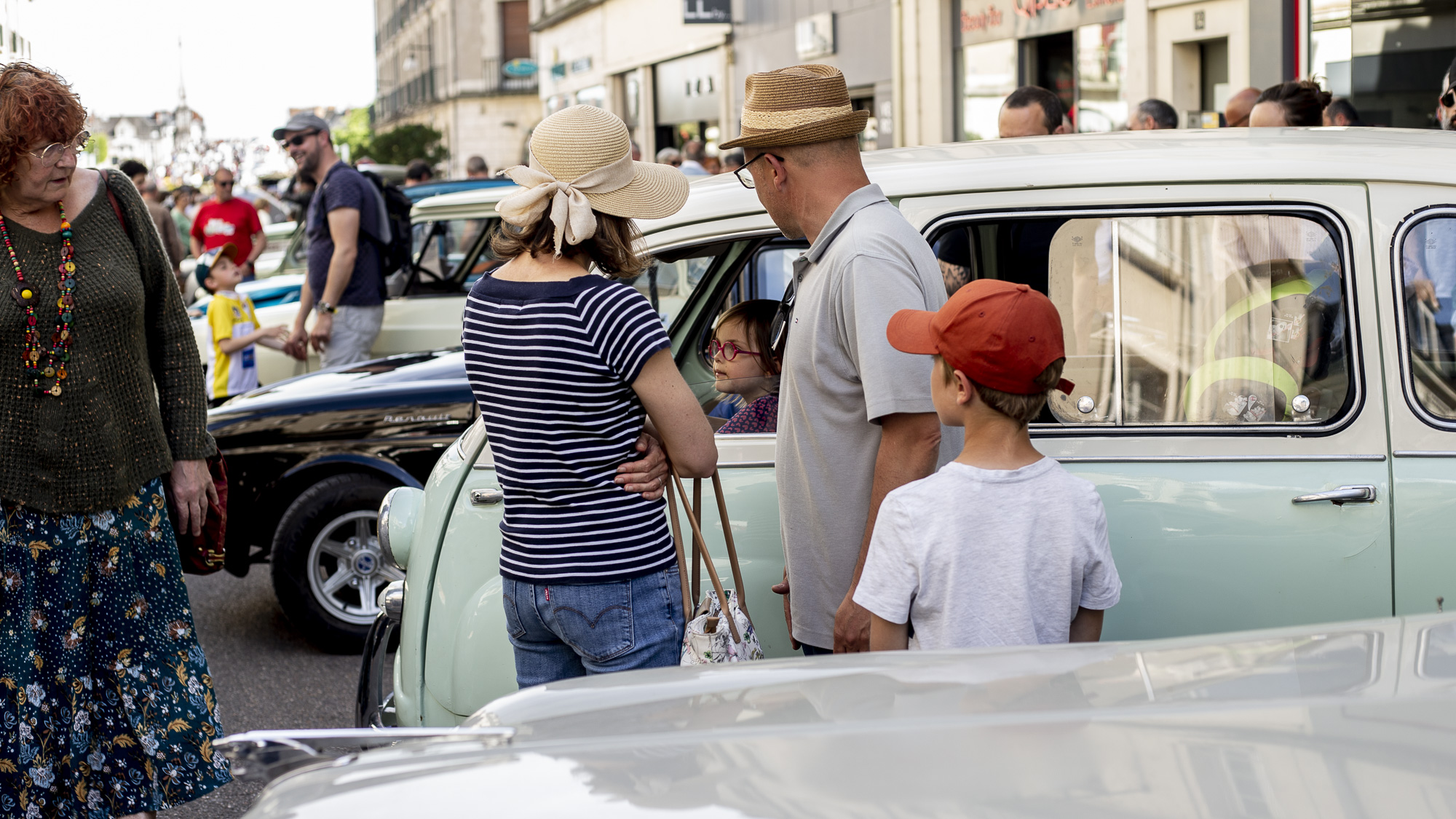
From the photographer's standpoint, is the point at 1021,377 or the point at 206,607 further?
the point at 206,607

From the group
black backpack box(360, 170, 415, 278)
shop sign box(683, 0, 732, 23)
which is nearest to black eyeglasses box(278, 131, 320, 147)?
black backpack box(360, 170, 415, 278)

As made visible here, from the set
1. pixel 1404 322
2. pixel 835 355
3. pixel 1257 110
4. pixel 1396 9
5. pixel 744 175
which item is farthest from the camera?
pixel 1396 9

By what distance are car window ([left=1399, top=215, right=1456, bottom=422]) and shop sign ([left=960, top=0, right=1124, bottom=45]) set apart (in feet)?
40.5

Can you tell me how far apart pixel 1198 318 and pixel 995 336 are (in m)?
0.76

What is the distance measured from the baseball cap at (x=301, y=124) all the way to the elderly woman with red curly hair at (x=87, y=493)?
4550 mm

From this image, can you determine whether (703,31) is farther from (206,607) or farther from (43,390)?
(43,390)

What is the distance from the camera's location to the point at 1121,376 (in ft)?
9.53

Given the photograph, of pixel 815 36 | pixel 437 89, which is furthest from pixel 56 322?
pixel 437 89

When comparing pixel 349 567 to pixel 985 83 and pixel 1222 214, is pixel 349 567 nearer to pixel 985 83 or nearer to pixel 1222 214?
pixel 1222 214

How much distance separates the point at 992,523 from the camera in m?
2.30

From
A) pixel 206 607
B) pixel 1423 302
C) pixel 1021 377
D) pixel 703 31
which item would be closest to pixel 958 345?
pixel 1021 377

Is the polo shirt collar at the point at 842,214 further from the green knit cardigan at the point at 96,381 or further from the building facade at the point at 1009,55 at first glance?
the building facade at the point at 1009,55

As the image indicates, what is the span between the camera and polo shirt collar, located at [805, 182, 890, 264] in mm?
2652

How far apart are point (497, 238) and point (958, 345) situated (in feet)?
3.01
